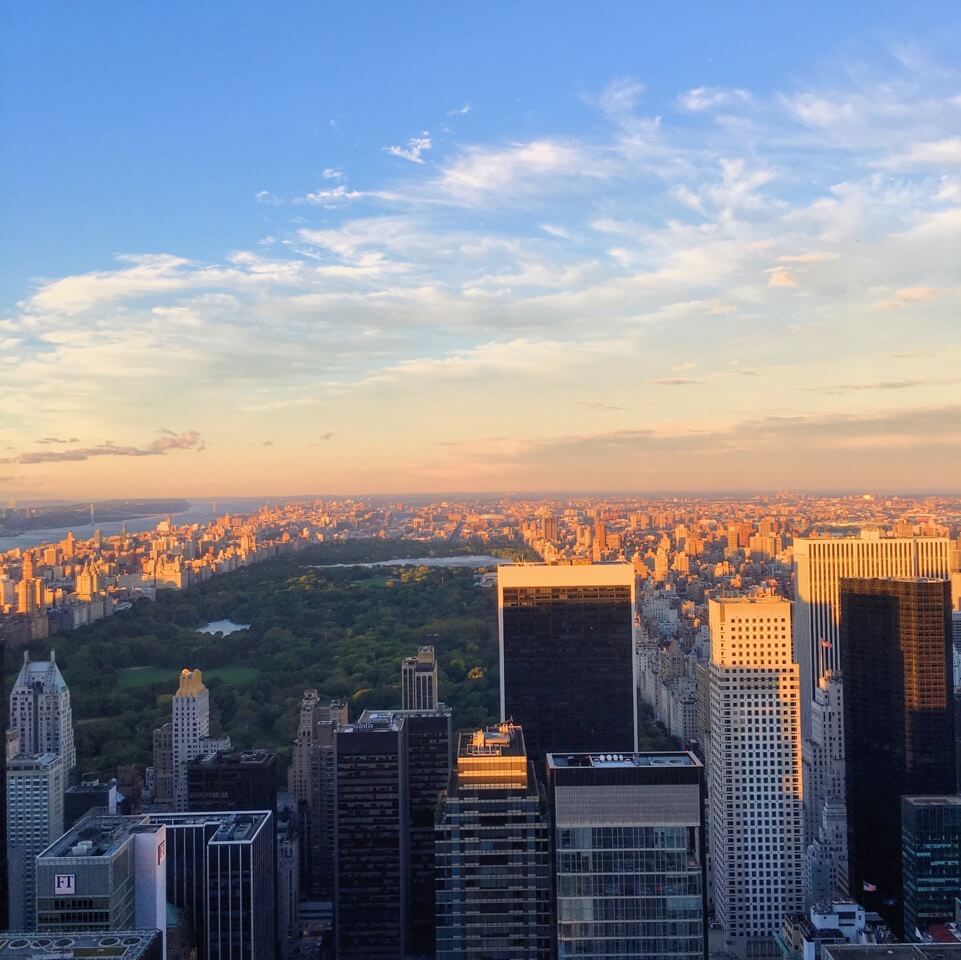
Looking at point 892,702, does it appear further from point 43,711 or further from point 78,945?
point 43,711

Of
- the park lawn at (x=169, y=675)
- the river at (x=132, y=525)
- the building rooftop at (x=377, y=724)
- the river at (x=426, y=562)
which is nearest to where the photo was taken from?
the river at (x=132, y=525)

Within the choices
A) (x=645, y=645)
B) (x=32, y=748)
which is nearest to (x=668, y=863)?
(x=32, y=748)

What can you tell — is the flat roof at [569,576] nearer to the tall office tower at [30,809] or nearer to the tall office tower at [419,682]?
the tall office tower at [419,682]

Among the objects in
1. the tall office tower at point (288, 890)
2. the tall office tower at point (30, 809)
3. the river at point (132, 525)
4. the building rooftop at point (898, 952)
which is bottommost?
the tall office tower at point (288, 890)

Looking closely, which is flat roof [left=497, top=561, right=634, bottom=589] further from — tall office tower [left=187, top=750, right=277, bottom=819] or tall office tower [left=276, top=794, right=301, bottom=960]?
tall office tower [left=276, top=794, right=301, bottom=960]

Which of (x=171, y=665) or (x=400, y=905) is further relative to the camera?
(x=171, y=665)

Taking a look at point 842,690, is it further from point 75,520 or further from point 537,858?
point 75,520

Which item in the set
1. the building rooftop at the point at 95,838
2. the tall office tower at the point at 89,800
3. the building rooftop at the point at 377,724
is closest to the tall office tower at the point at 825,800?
the building rooftop at the point at 377,724
